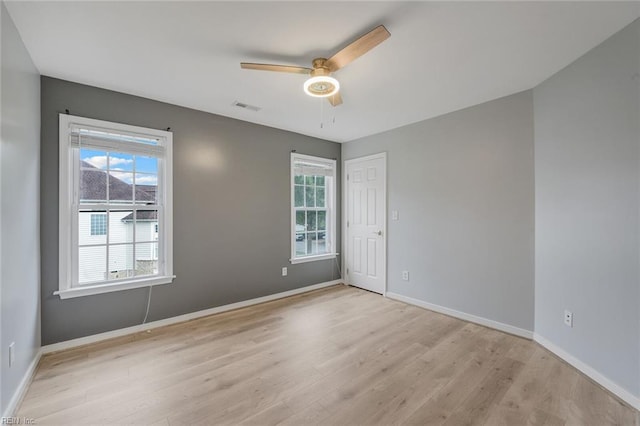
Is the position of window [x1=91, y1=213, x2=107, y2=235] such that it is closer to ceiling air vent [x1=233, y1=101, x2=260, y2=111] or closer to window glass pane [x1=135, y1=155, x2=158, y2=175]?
window glass pane [x1=135, y1=155, x2=158, y2=175]

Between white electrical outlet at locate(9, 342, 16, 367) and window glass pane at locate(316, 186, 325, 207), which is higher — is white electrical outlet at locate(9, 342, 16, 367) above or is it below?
below

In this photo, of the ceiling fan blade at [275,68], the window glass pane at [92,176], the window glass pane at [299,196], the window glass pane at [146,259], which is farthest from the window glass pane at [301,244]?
the ceiling fan blade at [275,68]

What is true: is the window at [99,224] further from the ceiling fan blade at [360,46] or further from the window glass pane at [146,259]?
the ceiling fan blade at [360,46]

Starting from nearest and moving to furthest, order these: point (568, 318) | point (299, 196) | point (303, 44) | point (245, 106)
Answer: point (303, 44), point (568, 318), point (245, 106), point (299, 196)

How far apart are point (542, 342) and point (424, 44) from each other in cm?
285

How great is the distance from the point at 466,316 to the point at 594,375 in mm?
1221

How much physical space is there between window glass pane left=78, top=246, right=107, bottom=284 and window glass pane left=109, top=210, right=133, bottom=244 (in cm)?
14

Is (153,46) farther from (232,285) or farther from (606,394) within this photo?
(606,394)

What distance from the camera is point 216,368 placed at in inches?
88.0

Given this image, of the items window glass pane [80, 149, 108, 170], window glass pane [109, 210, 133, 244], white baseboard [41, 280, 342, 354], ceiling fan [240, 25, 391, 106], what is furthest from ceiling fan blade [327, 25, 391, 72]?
white baseboard [41, 280, 342, 354]

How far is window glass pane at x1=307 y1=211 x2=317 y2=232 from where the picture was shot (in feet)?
14.8

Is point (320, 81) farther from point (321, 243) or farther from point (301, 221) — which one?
point (321, 243)

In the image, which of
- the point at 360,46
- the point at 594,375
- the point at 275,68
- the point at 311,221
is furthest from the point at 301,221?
the point at 594,375

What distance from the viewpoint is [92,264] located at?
2693 millimetres
